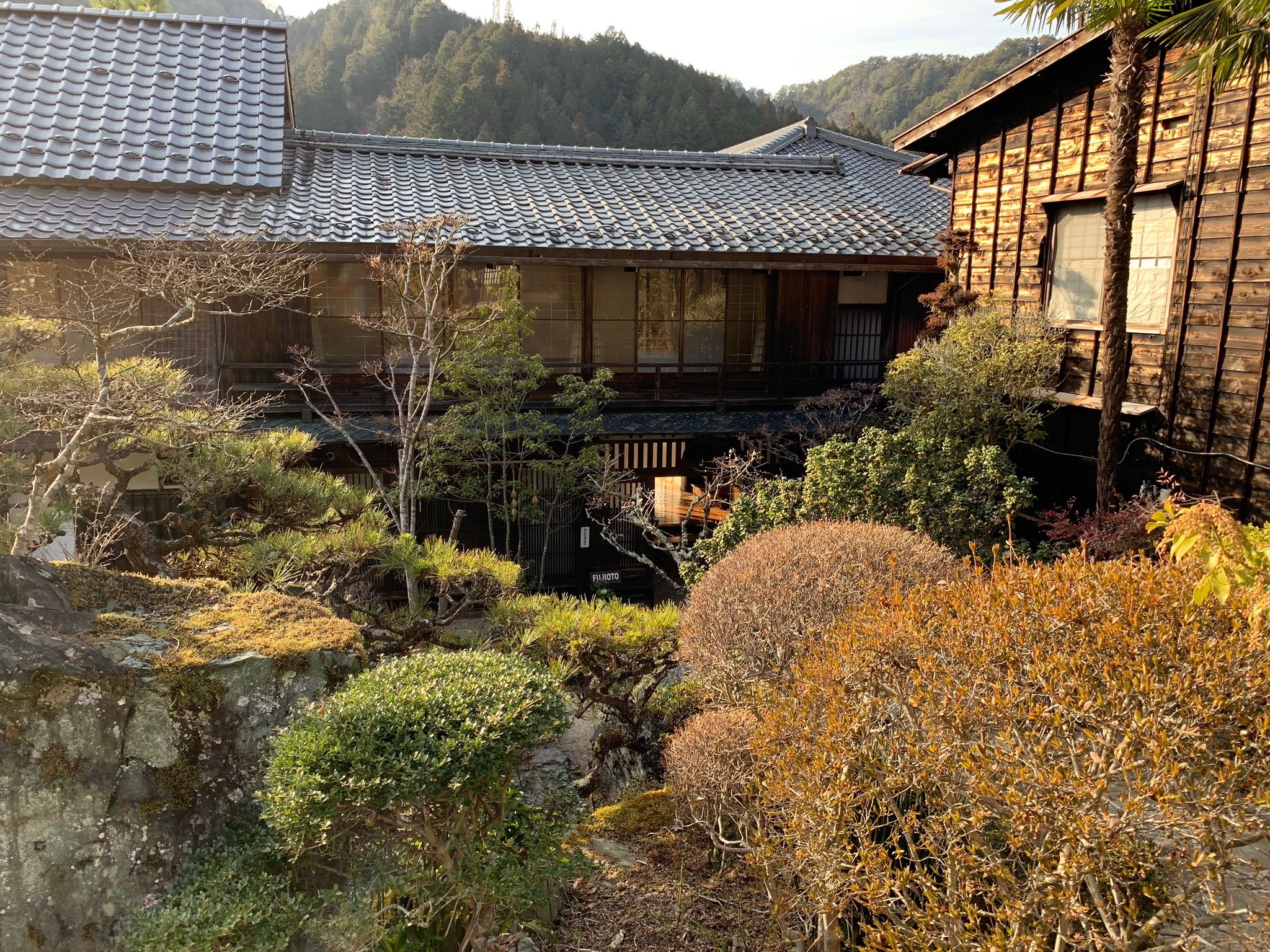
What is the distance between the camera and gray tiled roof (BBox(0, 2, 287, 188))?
41.4 ft

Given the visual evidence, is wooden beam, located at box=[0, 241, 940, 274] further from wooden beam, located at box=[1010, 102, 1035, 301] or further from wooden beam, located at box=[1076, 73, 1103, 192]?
wooden beam, located at box=[1076, 73, 1103, 192]

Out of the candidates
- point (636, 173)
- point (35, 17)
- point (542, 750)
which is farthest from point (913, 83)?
point (542, 750)

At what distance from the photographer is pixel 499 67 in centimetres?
3844

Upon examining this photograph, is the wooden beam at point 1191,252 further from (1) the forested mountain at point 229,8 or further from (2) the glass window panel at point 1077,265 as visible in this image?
(1) the forested mountain at point 229,8

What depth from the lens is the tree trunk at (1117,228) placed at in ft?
29.5

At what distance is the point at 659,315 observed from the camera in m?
14.9

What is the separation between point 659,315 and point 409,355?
13.4 ft

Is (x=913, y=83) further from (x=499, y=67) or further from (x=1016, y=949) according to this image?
(x=1016, y=949)

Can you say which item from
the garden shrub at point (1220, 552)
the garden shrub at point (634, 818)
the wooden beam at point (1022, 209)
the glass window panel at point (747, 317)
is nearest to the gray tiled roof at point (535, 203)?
the glass window panel at point (747, 317)

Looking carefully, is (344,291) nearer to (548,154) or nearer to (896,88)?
(548,154)

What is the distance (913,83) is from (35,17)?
44.6 m

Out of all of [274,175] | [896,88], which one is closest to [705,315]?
[274,175]

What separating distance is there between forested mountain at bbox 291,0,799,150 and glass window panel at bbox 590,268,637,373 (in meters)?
24.0

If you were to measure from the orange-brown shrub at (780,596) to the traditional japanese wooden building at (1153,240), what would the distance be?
4802 mm
